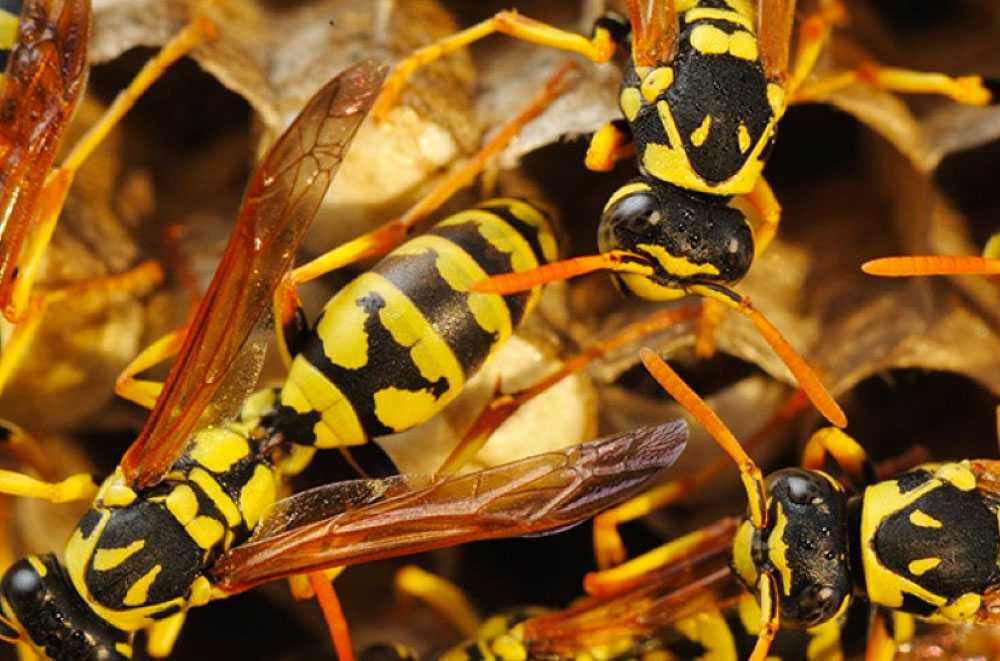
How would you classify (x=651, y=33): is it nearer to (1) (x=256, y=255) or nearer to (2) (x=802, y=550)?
(1) (x=256, y=255)

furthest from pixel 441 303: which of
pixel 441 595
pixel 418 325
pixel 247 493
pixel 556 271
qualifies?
pixel 441 595

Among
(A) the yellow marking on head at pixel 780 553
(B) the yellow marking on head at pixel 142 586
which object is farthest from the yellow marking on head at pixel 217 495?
(A) the yellow marking on head at pixel 780 553

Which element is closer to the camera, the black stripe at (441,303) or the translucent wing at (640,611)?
the black stripe at (441,303)

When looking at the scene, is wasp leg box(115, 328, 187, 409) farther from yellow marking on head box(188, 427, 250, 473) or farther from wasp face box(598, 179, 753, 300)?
wasp face box(598, 179, 753, 300)

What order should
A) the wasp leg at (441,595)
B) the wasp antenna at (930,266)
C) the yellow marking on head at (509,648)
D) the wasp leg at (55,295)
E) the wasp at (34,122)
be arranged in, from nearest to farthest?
the wasp antenna at (930,266) < the wasp at (34,122) < the wasp leg at (55,295) < the yellow marking on head at (509,648) < the wasp leg at (441,595)

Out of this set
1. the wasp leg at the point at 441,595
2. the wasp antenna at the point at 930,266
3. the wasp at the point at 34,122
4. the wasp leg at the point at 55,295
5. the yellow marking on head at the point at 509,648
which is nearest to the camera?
the wasp antenna at the point at 930,266

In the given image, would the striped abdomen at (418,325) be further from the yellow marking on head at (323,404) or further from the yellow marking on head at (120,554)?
the yellow marking on head at (120,554)

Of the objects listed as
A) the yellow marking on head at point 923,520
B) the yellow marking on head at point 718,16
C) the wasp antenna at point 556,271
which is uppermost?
the yellow marking on head at point 718,16
